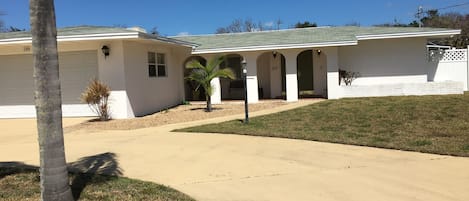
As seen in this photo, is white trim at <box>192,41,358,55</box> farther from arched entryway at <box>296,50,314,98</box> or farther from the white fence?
the white fence

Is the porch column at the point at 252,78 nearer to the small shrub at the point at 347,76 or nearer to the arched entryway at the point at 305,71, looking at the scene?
the arched entryway at the point at 305,71

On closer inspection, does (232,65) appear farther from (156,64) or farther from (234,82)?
(156,64)

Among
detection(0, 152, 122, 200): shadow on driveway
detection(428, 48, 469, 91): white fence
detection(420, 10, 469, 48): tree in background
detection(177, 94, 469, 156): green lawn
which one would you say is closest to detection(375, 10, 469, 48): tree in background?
detection(420, 10, 469, 48): tree in background

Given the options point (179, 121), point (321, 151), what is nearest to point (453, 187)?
point (321, 151)

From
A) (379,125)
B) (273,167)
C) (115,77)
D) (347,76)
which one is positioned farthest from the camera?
(347,76)

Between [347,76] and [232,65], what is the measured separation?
580 cm

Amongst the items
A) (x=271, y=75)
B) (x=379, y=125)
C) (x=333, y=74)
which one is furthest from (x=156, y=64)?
(x=379, y=125)

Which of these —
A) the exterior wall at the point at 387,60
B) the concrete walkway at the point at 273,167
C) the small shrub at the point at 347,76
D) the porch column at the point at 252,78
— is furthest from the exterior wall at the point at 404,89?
the concrete walkway at the point at 273,167

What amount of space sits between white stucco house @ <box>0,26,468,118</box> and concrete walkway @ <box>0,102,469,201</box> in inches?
195

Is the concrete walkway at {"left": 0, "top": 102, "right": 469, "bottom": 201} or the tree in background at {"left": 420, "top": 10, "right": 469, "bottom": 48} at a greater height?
the tree in background at {"left": 420, "top": 10, "right": 469, "bottom": 48}

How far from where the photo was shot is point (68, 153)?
8.08 meters

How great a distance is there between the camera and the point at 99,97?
1333cm

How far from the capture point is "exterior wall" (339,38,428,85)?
58.9 ft

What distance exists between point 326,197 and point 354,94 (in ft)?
41.7
